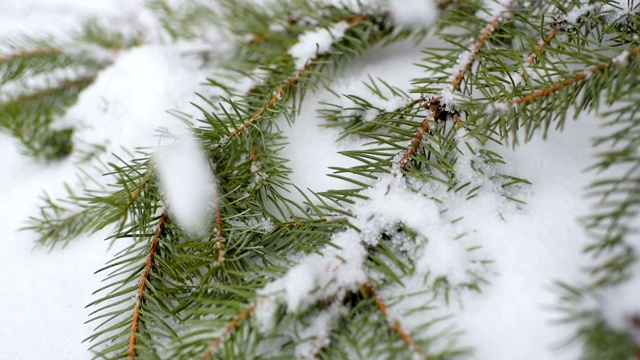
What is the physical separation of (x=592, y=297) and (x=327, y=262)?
0.21m

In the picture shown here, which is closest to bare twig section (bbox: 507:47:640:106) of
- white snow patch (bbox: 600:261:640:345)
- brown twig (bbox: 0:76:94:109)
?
white snow patch (bbox: 600:261:640:345)

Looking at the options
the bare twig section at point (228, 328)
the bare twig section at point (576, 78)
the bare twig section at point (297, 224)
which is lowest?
the bare twig section at point (228, 328)

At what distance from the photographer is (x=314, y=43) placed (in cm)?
65

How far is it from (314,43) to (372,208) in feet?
0.99

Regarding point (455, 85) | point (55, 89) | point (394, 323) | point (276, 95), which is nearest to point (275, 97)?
point (276, 95)

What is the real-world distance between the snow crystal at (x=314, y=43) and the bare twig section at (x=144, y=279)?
0.28 metres

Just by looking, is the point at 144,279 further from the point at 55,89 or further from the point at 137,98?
the point at 55,89

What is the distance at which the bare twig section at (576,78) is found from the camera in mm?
412

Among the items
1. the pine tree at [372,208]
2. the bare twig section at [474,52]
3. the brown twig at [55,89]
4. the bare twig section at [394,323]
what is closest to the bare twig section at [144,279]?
the pine tree at [372,208]

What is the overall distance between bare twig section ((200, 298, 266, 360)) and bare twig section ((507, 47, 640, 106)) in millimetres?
300

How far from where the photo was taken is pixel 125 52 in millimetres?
839

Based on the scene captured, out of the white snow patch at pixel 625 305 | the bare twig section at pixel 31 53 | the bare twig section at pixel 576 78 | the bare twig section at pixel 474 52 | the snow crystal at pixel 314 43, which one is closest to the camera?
the white snow patch at pixel 625 305

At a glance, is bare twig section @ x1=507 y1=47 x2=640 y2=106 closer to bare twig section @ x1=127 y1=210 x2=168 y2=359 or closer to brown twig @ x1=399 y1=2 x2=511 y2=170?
brown twig @ x1=399 y1=2 x2=511 y2=170

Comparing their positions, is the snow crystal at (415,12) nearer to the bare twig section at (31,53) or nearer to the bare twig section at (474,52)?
the bare twig section at (474,52)
